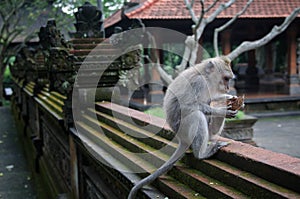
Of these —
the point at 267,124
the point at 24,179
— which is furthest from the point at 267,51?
the point at 24,179

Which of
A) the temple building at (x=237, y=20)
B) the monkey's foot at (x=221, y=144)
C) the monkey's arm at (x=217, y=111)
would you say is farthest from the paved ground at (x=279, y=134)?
the monkey's foot at (x=221, y=144)

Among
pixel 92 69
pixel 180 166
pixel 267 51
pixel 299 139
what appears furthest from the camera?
pixel 267 51

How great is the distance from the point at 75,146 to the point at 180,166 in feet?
5.67

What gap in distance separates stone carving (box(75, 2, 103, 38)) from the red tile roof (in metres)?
6.98

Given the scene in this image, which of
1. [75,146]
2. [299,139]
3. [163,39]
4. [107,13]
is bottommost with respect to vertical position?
[299,139]

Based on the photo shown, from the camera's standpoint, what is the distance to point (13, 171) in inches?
Answer: 264

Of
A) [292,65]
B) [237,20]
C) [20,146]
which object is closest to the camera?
[20,146]

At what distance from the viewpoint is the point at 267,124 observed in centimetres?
1129

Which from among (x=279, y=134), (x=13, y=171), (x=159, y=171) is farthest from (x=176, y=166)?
(x=279, y=134)

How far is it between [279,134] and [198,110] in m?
7.73

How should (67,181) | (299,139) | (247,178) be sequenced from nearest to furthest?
(247,178)
(67,181)
(299,139)

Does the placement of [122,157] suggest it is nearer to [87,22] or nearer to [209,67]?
[209,67]

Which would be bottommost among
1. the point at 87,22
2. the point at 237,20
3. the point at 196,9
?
the point at 87,22

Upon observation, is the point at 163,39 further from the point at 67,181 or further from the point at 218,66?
the point at 218,66
